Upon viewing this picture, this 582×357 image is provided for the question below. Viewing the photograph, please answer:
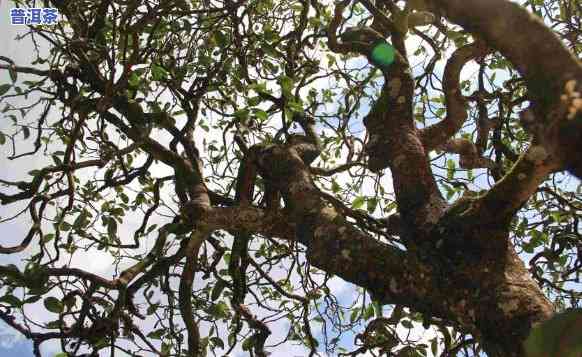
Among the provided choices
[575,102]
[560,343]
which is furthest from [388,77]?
[560,343]

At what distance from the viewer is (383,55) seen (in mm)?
2908

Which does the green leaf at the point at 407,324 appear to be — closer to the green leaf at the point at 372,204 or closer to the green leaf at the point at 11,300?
the green leaf at the point at 372,204

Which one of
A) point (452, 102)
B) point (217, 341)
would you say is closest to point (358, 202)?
point (452, 102)

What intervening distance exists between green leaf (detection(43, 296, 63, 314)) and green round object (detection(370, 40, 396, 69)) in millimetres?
2330

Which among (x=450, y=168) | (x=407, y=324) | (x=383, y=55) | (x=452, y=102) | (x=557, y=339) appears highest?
(x=450, y=168)

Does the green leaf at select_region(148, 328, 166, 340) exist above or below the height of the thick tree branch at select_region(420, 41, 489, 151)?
below

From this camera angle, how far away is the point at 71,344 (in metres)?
3.22

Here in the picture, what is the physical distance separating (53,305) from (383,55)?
2395mm

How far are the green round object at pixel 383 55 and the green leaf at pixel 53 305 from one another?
2.33 meters

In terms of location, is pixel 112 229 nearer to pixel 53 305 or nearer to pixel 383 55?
pixel 53 305

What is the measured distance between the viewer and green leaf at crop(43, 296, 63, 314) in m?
2.89

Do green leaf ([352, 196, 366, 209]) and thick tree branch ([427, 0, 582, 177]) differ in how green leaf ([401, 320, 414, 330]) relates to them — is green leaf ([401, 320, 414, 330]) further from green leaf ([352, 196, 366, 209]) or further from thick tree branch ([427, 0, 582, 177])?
thick tree branch ([427, 0, 582, 177])

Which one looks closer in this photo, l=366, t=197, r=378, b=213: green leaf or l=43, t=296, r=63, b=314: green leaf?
l=43, t=296, r=63, b=314: green leaf

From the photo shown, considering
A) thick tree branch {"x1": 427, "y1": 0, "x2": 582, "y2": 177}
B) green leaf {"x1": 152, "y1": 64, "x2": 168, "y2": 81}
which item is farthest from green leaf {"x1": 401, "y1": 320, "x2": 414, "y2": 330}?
thick tree branch {"x1": 427, "y1": 0, "x2": 582, "y2": 177}
